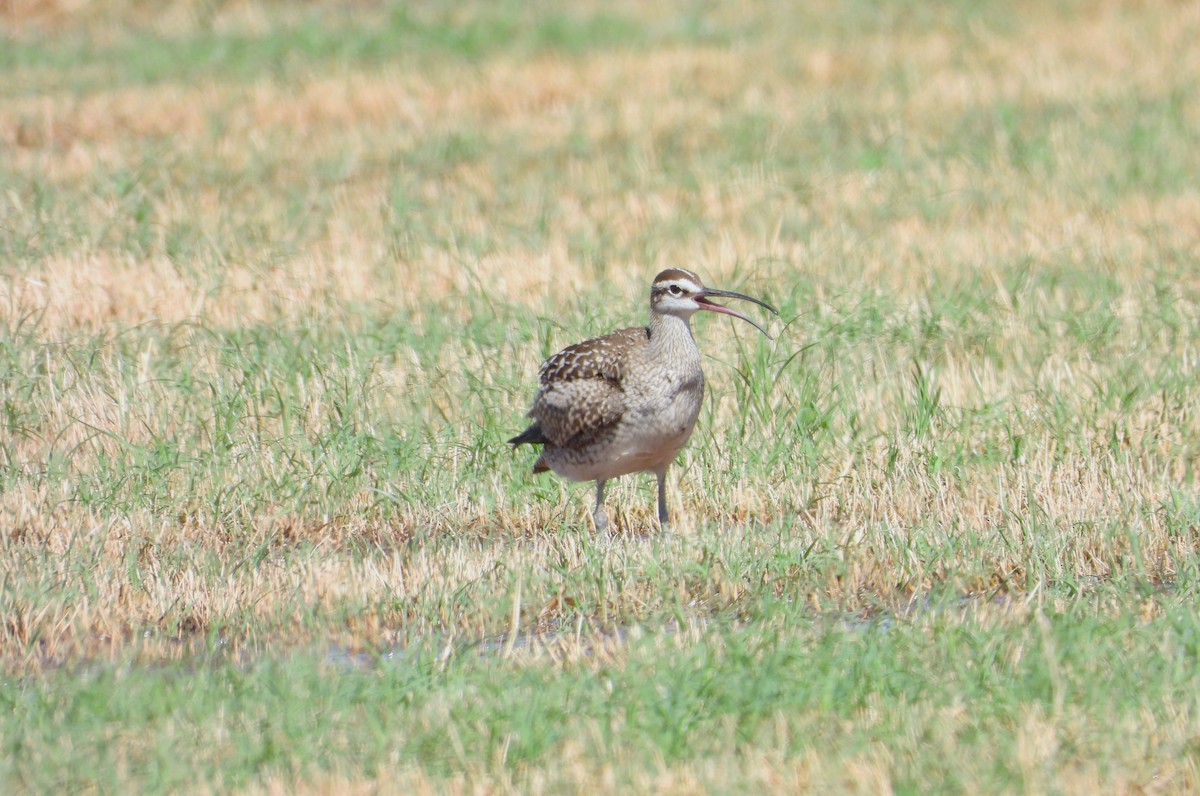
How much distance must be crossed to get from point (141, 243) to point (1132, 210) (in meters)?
7.29

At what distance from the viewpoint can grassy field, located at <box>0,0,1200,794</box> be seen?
5047mm

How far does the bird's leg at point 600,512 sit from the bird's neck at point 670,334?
689 millimetres

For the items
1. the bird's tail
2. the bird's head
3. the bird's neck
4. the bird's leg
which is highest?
the bird's head

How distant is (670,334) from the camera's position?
23.6 ft

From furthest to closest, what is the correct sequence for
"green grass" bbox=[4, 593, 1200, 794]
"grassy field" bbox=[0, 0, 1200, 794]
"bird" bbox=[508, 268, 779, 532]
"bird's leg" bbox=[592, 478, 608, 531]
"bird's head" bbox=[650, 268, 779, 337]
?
1. "bird's leg" bbox=[592, 478, 608, 531]
2. "bird's head" bbox=[650, 268, 779, 337]
3. "bird" bbox=[508, 268, 779, 532]
4. "grassy field" bbox=[0, 0, 1200, 794]
5. "green grass" bbox=[4, 593, 1200, 794]

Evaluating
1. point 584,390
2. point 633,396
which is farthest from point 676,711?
point 584,390

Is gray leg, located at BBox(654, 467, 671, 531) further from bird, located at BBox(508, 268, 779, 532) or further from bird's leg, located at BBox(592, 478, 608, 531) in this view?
bird's leg, located at BBox(592, 478, 608, 531)

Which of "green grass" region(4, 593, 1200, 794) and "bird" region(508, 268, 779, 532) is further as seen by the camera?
"bird" region(508, 268, 779, 532)

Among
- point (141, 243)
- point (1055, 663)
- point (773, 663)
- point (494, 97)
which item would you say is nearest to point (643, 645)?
point (773, 663)

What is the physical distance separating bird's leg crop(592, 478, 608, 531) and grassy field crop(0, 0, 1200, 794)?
0.20 metres

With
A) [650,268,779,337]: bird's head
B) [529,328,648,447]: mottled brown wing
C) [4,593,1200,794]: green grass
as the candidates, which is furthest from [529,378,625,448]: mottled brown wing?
[4,593,1200,794]: green grass

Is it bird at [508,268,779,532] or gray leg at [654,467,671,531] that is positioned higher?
bird at [508,268,779,532]

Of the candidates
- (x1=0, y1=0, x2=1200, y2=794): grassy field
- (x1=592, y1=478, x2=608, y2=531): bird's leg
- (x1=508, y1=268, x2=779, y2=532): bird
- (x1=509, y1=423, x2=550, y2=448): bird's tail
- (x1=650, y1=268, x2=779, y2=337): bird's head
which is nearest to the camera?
(x1=0, y1=0, x2=1200, y2=794): grassy field

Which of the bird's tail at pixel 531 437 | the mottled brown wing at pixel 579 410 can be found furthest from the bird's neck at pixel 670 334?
the bird's tail at pixel 531 437
